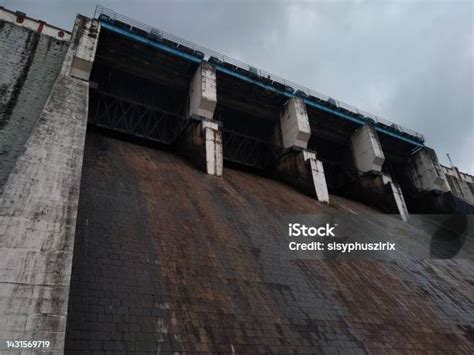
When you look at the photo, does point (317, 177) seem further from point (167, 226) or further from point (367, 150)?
point (167, 226)

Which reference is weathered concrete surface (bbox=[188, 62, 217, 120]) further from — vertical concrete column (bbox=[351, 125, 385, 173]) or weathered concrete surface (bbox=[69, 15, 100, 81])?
vertical concrete column (bbox=[351, 125, 385, 173])

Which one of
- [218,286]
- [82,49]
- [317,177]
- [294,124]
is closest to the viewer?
[218,286]

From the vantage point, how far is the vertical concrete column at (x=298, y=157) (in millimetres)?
16047

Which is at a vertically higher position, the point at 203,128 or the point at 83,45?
the point at 83,45

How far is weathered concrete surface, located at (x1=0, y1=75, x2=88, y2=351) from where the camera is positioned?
4.25 meters

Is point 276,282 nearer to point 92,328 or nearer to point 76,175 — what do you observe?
point 92,328

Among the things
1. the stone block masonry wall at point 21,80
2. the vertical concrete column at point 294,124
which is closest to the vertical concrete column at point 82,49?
the stone block masonry wall at point 21,80

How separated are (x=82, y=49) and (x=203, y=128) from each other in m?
5.62

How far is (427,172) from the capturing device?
2281 cm

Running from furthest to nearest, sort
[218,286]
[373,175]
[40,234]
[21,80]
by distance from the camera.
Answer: [373,175] → [21,80] → [218,286] → [40,234]

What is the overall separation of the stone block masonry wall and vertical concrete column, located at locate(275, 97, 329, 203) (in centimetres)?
1177

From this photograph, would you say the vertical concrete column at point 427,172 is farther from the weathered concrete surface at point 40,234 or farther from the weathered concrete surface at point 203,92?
the weathered concrete surface at point 40,234

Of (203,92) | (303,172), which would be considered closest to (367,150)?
(303,172)

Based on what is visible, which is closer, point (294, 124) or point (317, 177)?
point (317, 177)
